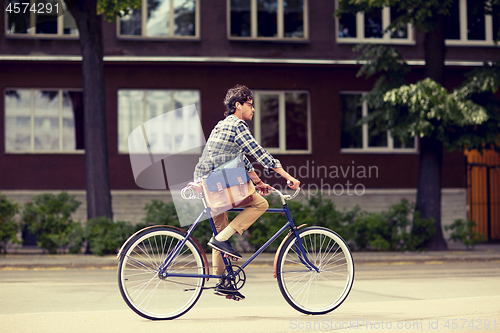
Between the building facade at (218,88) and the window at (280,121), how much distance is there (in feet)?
0.10

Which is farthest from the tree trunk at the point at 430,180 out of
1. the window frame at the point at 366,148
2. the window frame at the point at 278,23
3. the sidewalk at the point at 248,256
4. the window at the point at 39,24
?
the window at the point at 39,24

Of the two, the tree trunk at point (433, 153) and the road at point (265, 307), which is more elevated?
the tree trunk at point (433, 153)

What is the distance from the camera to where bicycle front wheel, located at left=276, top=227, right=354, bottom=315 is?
5.62m

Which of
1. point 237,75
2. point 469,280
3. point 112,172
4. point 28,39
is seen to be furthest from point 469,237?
point 28,39

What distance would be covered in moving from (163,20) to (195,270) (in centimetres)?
1469

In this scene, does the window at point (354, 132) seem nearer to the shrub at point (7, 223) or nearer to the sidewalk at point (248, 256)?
the sidewalk at point (248, 256)

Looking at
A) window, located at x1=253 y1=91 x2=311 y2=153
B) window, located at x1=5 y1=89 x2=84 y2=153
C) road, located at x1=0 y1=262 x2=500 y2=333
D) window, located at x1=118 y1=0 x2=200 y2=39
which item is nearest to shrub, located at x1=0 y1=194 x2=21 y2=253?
road, located at x1=0 y1=262 x2=500 y2=333

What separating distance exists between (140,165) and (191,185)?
1.55 metres

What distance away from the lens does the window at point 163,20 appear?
18.8 meters

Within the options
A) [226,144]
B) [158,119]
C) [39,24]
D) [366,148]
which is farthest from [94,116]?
[366,148]

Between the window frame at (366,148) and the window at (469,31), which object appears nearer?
the window frame at (366,148)

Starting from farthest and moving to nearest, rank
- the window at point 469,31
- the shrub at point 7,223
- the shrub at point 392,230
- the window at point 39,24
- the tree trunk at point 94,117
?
the window at point 469,31, the window at point 39,24, the shrub at point 392,230, the tree trunk at point 94,117, the shrub at point 7,223

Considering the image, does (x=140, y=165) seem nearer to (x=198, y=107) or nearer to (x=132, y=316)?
(x=132, y=316)

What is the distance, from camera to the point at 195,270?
5.51m
